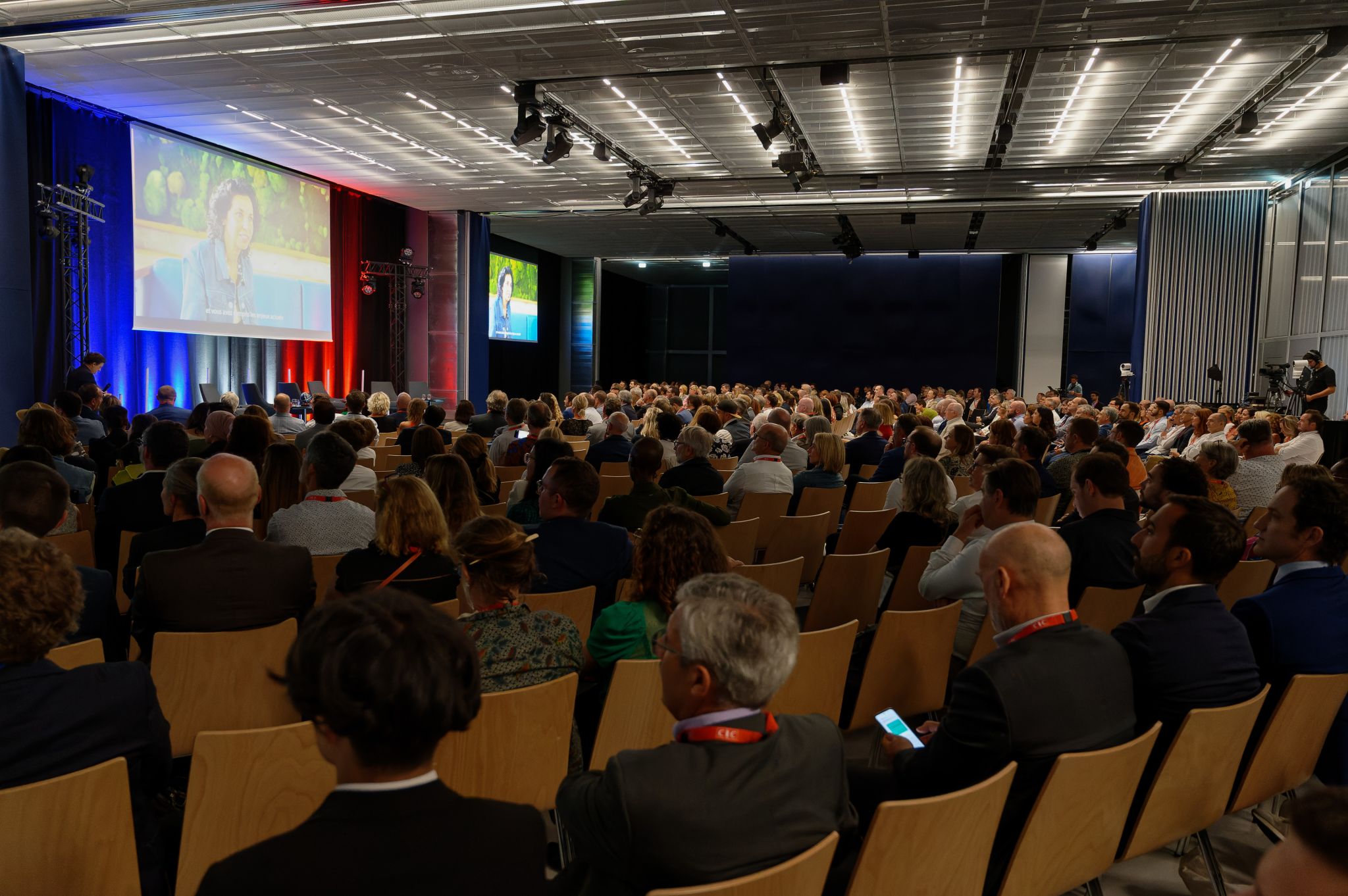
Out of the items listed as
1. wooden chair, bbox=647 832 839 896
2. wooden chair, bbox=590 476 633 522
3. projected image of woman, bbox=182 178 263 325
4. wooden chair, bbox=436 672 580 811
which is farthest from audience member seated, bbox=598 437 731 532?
projected image of woman, bbox=182 178 263 325

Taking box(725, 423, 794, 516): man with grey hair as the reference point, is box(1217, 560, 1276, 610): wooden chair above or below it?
below

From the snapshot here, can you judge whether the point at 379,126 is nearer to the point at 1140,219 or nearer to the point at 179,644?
the point at 179,644

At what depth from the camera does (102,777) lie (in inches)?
69.6

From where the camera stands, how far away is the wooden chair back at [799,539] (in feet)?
17.8

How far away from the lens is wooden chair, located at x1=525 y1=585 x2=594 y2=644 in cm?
322

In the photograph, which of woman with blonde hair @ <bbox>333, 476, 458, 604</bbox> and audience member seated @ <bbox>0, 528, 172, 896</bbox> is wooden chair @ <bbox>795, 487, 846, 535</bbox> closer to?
woman with blonde hair @ <bbox>333, 476, 458, 604</bbox>

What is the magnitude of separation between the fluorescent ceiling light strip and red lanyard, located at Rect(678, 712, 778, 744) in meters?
9.88

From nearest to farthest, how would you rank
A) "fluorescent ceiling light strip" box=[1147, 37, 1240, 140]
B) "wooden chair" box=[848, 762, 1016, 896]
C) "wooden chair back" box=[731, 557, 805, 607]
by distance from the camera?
"wooden chair" box=[848, 762, 1016, 896]
"wooden chair back" box=[731, 557, 805, 607]
"fluorescent ceiling light strip" box=[1147, 37, 1240, 140]

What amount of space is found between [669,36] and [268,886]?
30.0ft

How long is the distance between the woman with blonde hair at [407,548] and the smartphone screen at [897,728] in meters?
1.58

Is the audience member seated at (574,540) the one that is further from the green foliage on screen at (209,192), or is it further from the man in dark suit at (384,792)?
the green foliage on screen at (209,192)

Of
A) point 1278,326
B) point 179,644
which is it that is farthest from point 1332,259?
point 179,644

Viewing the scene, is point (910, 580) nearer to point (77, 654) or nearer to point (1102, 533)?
point (1102, 533)

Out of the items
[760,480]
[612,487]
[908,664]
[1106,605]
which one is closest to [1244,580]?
[1106,605]
